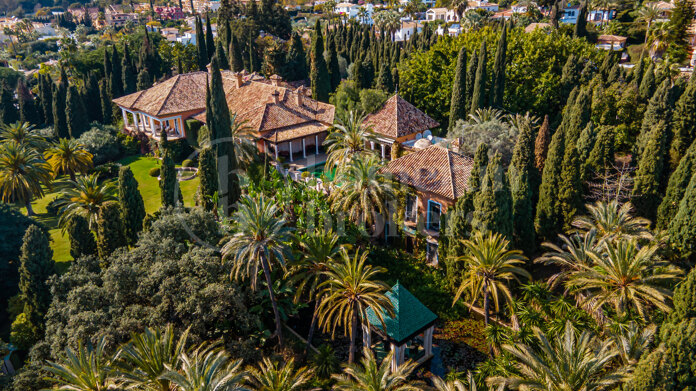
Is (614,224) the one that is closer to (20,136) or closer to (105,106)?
(20,136)

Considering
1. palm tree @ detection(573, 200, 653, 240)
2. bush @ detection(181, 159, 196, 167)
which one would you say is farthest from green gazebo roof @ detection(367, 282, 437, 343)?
bush @ detection(181, 159, 196, 167)

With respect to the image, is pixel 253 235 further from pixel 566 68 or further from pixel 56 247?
pixel 566 68

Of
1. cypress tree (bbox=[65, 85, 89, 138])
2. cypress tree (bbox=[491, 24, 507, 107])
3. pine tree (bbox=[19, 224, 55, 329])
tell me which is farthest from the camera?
cypress tree (bbox=[65, 85, 89, 138])

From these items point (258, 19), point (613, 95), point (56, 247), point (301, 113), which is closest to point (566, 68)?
point (613, 95)

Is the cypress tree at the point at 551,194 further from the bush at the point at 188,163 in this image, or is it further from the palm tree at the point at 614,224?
the bush at the point at 188,163

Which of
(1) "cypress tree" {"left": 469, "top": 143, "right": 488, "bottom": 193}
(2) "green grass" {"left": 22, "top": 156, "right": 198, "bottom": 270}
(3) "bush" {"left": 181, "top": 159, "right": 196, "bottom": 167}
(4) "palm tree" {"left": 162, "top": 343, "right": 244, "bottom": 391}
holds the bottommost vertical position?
(2) "green grass" {"left": 22, "top": 156, "right": 198, "bottom": 270}

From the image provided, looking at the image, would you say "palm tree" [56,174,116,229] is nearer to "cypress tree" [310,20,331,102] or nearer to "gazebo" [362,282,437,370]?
"gazebo" [362,282,437,370]

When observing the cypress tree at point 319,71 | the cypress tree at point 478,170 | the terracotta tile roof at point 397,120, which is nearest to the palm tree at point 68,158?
the cypress tree at point 319,71
